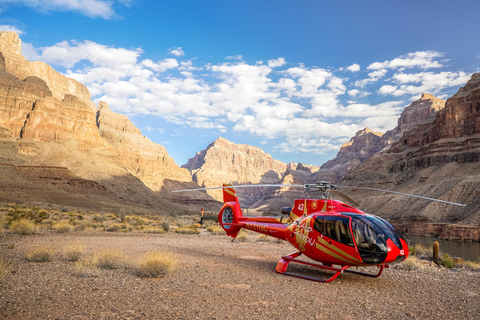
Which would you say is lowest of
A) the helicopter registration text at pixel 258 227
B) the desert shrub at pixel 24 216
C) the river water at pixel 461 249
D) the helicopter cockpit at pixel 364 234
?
the river water at pixel 461 249

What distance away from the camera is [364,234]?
7551mm

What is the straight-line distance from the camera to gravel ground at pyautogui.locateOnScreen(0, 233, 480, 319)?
5.13 meters

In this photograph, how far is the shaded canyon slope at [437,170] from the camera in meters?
53.3

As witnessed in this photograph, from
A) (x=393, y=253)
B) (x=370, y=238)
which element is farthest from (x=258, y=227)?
(x=393, y=253)

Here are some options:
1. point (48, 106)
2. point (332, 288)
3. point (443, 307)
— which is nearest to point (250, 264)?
point (332, 288)

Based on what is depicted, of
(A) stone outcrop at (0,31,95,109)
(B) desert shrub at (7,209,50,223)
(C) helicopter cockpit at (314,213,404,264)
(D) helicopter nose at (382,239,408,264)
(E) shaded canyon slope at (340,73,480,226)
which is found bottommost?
(B) desert shrub at (7,209,50,223)

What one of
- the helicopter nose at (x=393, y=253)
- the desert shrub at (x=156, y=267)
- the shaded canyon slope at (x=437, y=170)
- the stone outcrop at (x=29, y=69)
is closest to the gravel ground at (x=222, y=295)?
the desert shrub at (x=156, y=267)

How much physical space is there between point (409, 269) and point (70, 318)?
10.3 metres

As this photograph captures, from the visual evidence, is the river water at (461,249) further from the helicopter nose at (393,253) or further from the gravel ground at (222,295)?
the gravel ground at (222,295)

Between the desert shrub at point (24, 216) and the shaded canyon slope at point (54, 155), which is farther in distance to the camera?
the shaded canyon slope at point (54, 155)

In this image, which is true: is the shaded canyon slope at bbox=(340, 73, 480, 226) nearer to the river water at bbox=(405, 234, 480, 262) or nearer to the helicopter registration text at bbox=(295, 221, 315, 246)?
the river water at bbox=(405, 234, 480, 262)

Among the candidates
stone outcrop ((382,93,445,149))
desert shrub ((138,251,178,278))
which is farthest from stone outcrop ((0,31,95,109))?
stone outcrop ((382,93,445,149))

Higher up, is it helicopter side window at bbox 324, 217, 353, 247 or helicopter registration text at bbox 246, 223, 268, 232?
helicopter side window at bbox 324, 217, 353, 247

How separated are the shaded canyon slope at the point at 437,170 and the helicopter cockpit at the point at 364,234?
152ft
